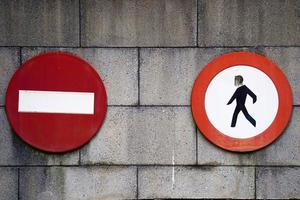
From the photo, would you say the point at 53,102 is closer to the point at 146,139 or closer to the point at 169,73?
the point at 146,139

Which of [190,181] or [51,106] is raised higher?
[51,106]

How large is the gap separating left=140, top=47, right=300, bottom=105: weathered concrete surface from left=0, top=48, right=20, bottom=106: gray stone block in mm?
1644

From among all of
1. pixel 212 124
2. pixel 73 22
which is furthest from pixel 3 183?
pixel 212 124

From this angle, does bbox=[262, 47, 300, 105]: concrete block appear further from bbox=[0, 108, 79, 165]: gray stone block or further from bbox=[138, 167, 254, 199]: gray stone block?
bbox=[0, 108, 79, 165]: gray stone block

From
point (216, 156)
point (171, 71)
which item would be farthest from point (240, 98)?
point (171, 71)

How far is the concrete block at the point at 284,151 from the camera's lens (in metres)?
7.36

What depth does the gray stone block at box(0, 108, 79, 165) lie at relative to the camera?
24.2 feet

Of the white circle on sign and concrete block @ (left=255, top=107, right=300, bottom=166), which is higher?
the white circle on sign

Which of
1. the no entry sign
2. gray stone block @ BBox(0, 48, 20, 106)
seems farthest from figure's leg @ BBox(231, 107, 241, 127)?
gray stone block @ BBox(0, 48, 20, 106)

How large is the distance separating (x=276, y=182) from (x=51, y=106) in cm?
304

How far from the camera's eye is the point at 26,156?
7383 mm

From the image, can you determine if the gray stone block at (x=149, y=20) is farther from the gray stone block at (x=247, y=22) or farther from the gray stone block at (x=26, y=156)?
the gray stone block at (x=26, y=156)

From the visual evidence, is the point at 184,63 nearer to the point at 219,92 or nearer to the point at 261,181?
the point at 219,92

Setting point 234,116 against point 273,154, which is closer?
point 234,116
